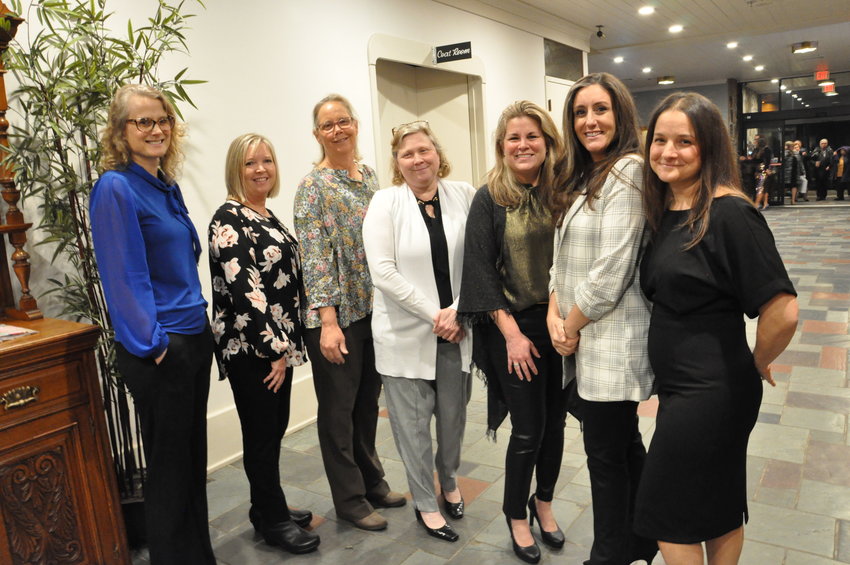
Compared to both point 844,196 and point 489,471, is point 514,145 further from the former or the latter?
point 844,196

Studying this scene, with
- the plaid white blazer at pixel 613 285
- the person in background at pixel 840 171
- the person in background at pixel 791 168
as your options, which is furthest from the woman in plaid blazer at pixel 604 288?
the person in background at pixel 840 171

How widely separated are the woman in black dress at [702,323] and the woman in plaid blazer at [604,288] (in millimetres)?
98

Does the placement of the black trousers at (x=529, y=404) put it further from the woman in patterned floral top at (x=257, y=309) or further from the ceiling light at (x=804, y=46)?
the ceiling light at (x=804, y=46)

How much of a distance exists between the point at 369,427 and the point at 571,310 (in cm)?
126

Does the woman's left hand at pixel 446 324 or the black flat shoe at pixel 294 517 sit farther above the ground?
the woman's left hand at pixel 446 324

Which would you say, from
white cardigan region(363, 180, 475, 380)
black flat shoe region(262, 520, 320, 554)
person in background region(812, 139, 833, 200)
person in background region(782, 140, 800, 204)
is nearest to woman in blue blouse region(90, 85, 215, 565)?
black flat shoe region(262, 520, 320, 554)

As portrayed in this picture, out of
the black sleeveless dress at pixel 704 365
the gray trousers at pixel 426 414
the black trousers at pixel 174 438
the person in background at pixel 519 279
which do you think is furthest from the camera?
the gray trousers at pixel 426 414

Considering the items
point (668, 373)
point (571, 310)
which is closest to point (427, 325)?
point (571, 310)

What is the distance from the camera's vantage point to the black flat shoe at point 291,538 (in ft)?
8.44

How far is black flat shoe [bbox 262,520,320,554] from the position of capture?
8.44ft

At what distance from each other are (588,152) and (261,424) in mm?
1590

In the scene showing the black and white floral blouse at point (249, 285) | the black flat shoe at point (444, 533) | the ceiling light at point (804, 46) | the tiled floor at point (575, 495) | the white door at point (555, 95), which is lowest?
the tiled floor at point (575, 495)

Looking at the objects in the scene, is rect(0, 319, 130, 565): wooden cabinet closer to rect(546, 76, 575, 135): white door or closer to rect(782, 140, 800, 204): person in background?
rect(546, 76, 575, 135): white door

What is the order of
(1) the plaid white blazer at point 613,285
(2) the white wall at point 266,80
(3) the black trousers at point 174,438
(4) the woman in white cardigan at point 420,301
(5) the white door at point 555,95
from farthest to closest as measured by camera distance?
(5) the white door at point 555,95 < (2) the white wall at point 266,80 < (4) the woman in white cardigan at point 420,301 < (3) the black trousers at point 174,438 < (1) the plaid white blazer at point 613,285
